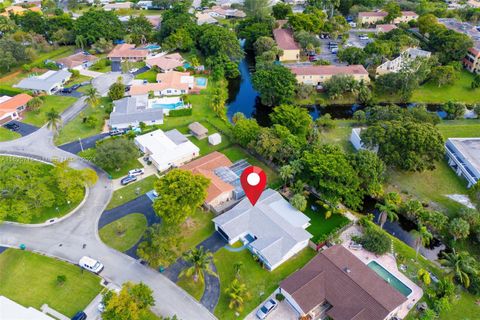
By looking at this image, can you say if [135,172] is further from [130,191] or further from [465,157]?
[465,157]

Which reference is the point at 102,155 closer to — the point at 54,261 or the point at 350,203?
the point at 54,261

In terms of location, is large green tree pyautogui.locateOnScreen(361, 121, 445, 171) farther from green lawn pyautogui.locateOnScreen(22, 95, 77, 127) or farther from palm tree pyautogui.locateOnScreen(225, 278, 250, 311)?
green lawn pyautogui.locateOnScreen(22, 95, 77, 127)

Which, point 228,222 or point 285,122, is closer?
point 228,222

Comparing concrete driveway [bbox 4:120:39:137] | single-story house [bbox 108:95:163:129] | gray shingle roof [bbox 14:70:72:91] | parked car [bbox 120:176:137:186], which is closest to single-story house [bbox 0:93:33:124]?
concrete driveway [bbox 4:120:39:137]

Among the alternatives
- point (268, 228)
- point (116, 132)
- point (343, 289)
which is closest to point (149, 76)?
point (116, 132)

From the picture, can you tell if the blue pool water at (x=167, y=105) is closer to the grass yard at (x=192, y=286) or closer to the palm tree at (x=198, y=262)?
the grass yard at (x=192, y=286)

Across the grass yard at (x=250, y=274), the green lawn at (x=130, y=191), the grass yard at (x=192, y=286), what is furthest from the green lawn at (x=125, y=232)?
the grass yard at (x=250, y=274)

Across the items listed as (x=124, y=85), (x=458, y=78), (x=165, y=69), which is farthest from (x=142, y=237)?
(x=458, y=78)

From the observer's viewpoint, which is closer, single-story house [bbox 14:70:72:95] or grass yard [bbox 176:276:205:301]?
grass yard [bbox 176:276:205:301]
